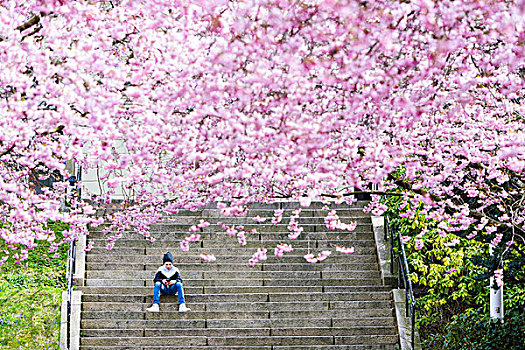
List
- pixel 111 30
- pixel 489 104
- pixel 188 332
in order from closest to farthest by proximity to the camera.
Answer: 1. pixel 111 30
2. pixel 489 104
3. pixel 188 332

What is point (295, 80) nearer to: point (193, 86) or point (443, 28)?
point (443, 28)

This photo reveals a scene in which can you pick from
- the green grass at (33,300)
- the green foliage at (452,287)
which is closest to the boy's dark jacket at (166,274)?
the green grass at (33,300)

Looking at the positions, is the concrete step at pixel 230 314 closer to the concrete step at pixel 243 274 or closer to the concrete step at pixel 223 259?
the concrete step at pixel 243 274

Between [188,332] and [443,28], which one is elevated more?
[443,28]

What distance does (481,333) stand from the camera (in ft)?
38.1

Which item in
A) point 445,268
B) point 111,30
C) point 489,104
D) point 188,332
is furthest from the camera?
point 445,268

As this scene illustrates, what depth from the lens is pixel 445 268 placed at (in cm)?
1249

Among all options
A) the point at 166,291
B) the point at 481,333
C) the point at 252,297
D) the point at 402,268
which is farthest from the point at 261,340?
the point at 481,333

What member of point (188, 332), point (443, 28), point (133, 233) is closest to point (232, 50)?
point (443, 28)

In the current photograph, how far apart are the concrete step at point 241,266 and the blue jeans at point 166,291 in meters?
0.93

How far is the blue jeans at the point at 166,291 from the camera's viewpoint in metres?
12.0

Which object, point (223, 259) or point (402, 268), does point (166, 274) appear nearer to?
point (223, 259)

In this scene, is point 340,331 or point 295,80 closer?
point 295,80

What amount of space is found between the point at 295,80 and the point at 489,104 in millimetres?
3425
